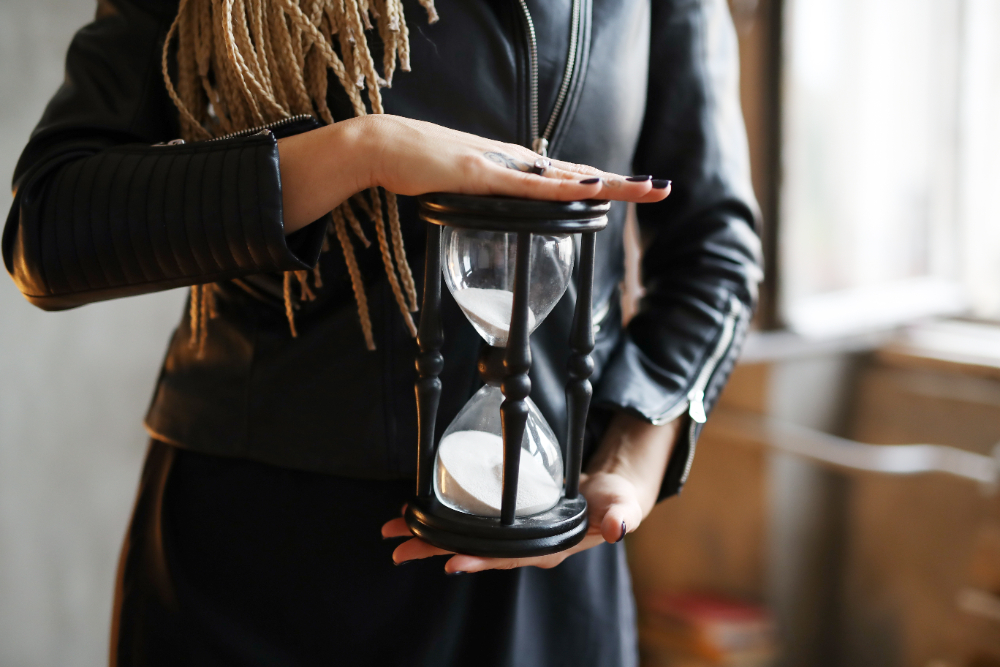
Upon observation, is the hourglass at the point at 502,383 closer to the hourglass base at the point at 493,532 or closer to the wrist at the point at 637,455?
the hourglass base at the point at 493,532

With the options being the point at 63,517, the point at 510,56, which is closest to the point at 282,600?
the point at 510,56

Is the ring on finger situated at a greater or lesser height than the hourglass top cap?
greater

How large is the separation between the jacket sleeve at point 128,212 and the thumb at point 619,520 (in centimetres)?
30

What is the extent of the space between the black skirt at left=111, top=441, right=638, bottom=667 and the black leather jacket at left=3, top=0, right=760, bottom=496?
45 mm

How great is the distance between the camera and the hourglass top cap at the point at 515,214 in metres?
0.51

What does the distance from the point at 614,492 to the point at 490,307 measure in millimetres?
218

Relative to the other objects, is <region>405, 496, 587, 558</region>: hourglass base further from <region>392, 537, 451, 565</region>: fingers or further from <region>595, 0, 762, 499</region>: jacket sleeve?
<region>595, 0, 762, 499</region>: jacket sleeve

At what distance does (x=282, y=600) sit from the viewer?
0.72 metres

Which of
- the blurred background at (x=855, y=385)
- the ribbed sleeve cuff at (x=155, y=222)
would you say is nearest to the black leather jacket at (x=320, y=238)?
the ribbed sleeve cuff at (x=155, y=222)

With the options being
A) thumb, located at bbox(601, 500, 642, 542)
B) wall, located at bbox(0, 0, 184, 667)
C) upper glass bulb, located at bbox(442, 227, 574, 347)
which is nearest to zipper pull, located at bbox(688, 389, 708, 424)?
thumb, located at bbox(601, 500, 642, 542)

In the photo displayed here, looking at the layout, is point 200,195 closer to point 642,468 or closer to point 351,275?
point 351,275

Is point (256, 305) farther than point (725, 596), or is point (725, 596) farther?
point (725, 596)

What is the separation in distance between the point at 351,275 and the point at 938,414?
1.84 m

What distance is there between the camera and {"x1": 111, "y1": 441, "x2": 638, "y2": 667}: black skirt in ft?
2.34
